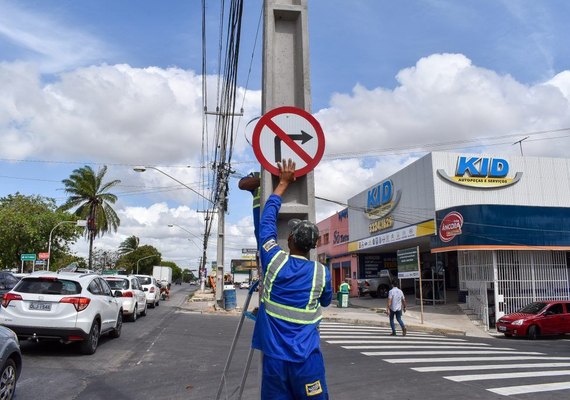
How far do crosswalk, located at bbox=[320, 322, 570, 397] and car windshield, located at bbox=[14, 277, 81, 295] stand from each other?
6593 millimetres

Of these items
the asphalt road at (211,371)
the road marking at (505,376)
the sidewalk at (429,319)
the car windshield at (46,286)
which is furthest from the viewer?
the sidewalk at (429,319)

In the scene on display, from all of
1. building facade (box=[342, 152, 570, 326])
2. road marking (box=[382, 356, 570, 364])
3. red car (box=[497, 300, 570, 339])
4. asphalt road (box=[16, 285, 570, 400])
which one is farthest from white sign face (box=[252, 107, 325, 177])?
building facade (box=[342, 152, 570, 326])

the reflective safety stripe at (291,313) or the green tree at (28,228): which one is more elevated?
the green tree at (28,228)

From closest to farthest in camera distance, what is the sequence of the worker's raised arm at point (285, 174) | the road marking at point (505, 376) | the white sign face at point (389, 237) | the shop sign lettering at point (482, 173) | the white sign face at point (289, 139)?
the worker's raised arm at point (285, 174), the white sign face at point (289, 139), the road marking at point (505, 376), the shop sign lettering at point (482, 173), the white sign face at point (389, 237)

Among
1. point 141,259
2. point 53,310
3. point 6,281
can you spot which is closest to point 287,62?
point 53,310

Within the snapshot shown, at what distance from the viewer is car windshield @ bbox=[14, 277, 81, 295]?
391 inches

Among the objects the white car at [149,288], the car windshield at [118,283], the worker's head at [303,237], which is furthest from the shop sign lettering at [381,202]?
the worker's head at [303,237]

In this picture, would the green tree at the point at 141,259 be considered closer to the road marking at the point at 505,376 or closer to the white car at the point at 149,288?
the white car at the point at 149,288

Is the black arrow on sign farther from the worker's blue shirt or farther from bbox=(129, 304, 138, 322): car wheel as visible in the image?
bbox=(129, 304, 138, 322): car wheel

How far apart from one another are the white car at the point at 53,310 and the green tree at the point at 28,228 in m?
30.9

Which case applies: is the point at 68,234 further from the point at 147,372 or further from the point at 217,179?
the point at 147,372

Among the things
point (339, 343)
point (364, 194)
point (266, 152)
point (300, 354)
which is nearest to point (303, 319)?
point (300, 354)

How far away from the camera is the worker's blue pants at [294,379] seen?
122 inches

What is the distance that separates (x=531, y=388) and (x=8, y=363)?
7503 mm
